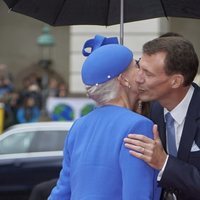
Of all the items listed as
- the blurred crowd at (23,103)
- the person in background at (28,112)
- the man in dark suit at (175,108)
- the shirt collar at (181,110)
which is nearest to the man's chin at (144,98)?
the man in dark suit at (175,108)

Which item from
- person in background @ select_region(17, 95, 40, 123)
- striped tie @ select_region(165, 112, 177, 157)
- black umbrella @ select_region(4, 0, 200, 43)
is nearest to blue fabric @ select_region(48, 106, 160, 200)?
striped tie @ select_region(165, 112, 177, 157)

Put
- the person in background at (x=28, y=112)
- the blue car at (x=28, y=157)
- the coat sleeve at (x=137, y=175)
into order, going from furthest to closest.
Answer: the person in background at (x=28, y=112)
the blue car at (x=28, y=157)
the coat sleeve at (x=137, y=175)

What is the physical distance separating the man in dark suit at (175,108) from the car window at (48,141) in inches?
237

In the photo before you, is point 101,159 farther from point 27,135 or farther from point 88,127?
point 27,135

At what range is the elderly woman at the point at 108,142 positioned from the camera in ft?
8.34

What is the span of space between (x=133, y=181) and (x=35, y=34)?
24.2 meters

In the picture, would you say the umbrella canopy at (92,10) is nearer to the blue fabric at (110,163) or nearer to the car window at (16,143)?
the blue fabric at (110,163)

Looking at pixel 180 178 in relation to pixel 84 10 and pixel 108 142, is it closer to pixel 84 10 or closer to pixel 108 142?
pixel 108 142

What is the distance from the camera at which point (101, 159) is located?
8.54ft

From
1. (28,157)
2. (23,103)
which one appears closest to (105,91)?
(28,157)

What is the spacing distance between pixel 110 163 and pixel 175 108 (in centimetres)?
46

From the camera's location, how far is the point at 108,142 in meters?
2.61

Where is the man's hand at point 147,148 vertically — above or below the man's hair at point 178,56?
below

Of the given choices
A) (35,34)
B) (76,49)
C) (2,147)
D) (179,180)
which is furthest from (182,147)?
(35,34)
